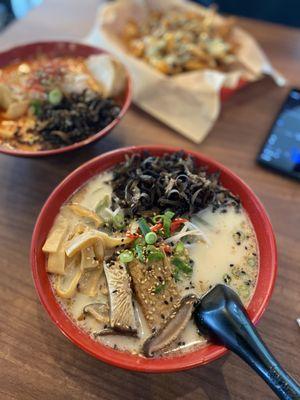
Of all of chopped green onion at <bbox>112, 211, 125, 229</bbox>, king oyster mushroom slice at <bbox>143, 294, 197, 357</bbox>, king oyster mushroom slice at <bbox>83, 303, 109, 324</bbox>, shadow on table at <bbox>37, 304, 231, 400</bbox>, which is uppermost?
chopped green onion at <bbox>112, 211, 125, 229</bbox>

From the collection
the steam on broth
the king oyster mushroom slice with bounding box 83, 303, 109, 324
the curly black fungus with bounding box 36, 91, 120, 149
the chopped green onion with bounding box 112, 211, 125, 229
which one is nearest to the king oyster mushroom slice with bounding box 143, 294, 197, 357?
the steam on broth

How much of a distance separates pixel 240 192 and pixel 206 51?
1.16m

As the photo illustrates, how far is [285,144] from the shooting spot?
1760 millimetres

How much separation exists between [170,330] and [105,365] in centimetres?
27

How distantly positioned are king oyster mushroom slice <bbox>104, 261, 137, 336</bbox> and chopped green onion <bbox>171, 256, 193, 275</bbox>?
15cm

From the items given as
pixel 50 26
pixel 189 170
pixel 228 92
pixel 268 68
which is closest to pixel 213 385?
pixel 189 170

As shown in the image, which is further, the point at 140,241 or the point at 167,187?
the point at 167,187

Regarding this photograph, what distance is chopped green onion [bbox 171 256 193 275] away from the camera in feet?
3.78

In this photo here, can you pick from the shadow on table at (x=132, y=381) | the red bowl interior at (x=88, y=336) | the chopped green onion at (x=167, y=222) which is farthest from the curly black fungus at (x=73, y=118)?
the shadow on table at (x=132, y=381)

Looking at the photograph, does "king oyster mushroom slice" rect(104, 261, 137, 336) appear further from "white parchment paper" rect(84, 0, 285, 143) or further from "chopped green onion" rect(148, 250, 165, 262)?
"white parchment paper" rect(84, 0, 285, 143)

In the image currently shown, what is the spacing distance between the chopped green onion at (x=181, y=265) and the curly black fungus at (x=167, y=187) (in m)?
0.19

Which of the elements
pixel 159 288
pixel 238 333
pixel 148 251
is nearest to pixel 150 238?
pixel 148 251

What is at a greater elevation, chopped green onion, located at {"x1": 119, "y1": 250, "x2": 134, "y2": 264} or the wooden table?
chopped green onion, located at {"x1": 119, "y1": 250, "x2": 134, "y2": 264}

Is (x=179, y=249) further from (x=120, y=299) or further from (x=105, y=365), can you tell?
(x=105, y=365)
